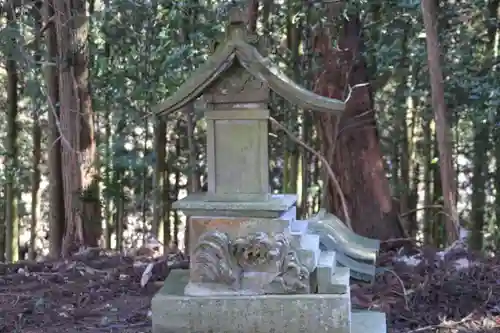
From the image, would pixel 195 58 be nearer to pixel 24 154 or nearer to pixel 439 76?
pixel 439 76

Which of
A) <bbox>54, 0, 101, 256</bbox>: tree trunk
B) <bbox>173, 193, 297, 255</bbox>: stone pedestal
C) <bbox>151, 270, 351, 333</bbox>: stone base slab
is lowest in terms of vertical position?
<bbox>151, 270, 351, 333</bbox>: stone base slab

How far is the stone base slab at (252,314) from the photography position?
4.04 m

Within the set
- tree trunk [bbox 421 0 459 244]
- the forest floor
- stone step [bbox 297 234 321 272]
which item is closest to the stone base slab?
stone step [bbox 297 234 321 272]

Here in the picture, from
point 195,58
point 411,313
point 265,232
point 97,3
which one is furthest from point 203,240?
point 97,3

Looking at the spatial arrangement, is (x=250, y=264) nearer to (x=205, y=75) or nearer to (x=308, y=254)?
(x=308, y=254)

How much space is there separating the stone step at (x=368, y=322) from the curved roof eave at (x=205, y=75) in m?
1.79

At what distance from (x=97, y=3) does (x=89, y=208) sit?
3532 millimetres

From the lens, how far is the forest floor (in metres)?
4.53

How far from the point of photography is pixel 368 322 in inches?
172

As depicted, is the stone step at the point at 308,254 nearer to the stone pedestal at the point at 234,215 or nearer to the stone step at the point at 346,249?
the stone pedestal at the point at 234,215

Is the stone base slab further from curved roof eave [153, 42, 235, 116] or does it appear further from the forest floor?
curved roof eave [153, 42, 235, 116]

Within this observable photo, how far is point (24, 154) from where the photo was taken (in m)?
12.7

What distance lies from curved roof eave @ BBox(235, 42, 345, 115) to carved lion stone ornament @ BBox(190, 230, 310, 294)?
818 millimetres

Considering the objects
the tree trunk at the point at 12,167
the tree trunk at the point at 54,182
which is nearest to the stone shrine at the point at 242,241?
the tree trunk at the point at 54,182
